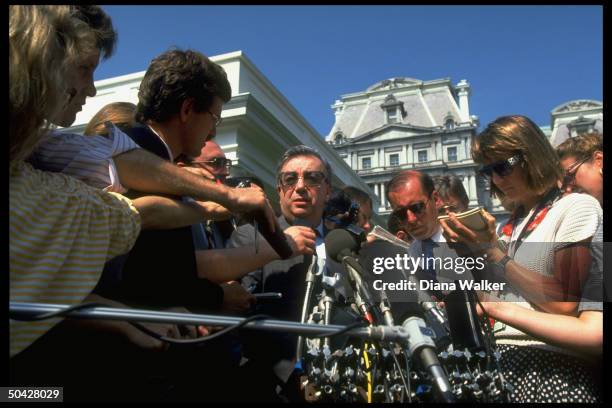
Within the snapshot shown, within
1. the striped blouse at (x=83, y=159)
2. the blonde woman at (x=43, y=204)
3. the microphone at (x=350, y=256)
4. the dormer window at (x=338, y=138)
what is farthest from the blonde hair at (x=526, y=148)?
the dormer window at (x=338, y=138)

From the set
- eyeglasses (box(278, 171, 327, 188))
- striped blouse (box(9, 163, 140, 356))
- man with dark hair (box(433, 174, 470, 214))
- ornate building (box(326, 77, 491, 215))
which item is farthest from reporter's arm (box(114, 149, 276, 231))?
ornate building (box(326, 77, 491, 215))

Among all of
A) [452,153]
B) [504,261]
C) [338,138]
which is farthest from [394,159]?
[504,261]

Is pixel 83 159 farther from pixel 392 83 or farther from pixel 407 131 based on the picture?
pixel 392 83

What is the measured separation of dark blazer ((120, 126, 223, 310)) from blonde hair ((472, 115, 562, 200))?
1.45m

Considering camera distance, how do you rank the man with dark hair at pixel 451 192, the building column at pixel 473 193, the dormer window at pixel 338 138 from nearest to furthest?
1. the man with dark hair at pixel 451 192
2. the building column at pixel 473 193
3. the dormer window at pixel 338 138

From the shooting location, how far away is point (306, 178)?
109 inches

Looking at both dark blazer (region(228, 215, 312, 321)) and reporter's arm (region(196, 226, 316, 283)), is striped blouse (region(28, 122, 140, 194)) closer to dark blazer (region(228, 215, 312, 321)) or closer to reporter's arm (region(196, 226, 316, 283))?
reporter's arm (region(196, 226, 316, 283))

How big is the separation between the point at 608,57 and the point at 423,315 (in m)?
1.13

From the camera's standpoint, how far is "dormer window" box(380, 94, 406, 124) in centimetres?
5297

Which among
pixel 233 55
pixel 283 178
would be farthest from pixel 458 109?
pixel 283 178

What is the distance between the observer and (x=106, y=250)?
1200 mm

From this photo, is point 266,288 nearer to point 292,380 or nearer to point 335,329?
point 292,380

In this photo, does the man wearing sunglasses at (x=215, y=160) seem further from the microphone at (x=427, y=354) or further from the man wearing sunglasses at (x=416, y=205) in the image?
the microphone at (x=427, y=354)

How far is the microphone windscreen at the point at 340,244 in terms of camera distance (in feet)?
5.57
